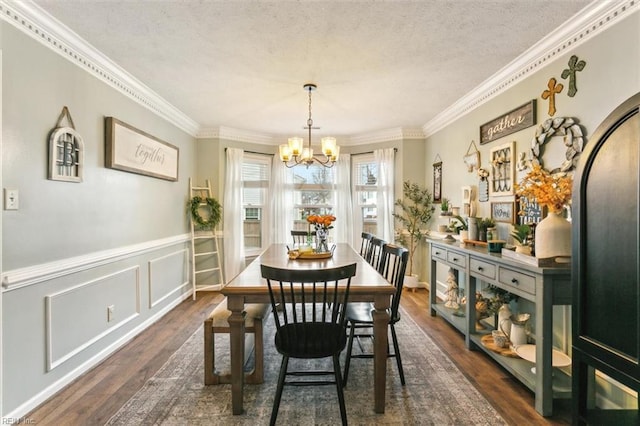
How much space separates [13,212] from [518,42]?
11.9 feet

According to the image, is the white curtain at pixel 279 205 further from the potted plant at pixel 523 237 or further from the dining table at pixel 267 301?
the potted plant at pixel 523 237

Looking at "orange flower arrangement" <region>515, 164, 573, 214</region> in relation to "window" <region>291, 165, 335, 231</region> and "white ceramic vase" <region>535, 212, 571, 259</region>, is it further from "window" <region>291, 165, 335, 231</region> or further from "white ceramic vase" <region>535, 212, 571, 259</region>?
"window" <region>291, 165, 335, 231</region>

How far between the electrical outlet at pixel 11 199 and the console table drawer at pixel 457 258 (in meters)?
3.34

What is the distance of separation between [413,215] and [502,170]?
1.87 m

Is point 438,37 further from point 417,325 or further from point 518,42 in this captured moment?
point 417,325

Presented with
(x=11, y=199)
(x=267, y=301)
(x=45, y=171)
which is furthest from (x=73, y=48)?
(x=267, y=301)

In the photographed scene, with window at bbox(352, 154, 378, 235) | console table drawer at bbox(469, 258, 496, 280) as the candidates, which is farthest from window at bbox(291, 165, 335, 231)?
console table drawer at bbox(469, 258, 496, 280)

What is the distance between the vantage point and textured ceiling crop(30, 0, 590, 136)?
80.1 inches

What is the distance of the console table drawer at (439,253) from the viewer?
3436 millimetres

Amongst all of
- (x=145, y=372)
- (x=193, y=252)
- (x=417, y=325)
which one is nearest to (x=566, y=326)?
(x=417, y=325)

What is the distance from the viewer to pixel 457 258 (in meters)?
3.12

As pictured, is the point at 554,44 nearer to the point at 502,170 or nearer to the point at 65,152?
the point at 502,170

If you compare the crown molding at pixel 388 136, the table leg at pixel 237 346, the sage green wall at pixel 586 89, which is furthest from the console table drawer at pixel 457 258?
the crown molding at pixel 388 136

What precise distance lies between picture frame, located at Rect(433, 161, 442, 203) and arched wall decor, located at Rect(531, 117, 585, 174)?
1.90 metres
